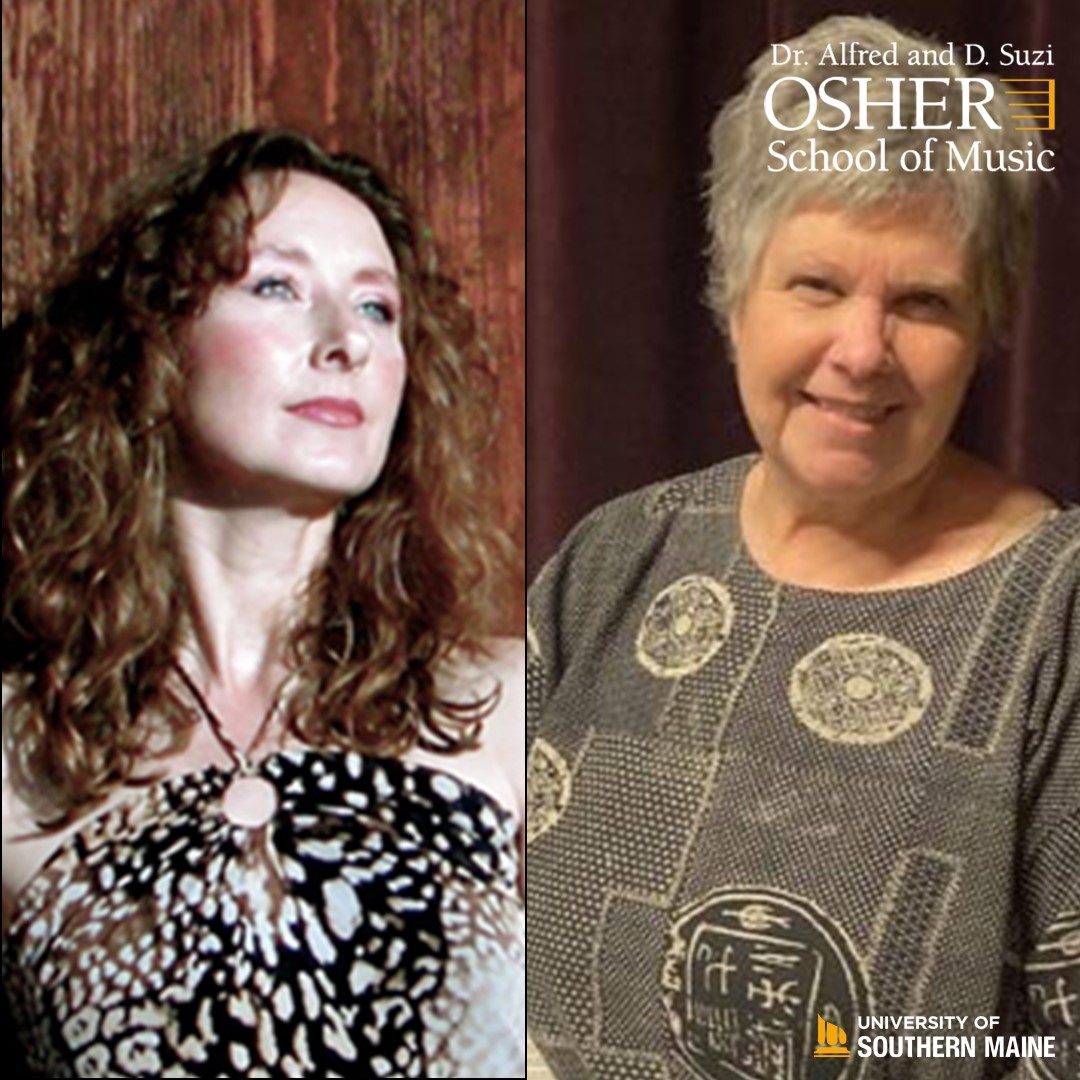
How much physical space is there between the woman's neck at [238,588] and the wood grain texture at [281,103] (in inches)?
7.6

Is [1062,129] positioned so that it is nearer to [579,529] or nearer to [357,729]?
[579,529]

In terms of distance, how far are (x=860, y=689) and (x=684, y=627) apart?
0.44ft

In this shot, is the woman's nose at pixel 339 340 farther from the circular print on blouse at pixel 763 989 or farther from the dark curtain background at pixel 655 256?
the circular print on blouse at pixel 763 989

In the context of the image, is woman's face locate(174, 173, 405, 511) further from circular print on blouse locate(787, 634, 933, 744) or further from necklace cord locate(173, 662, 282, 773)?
circular print on blouse locate(787, 634, 933, 744)

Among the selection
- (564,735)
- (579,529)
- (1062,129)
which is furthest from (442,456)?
(1062,129)

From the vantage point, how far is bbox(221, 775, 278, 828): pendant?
1.18 metres

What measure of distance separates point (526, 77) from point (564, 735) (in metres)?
0.49

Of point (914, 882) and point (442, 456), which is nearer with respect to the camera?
point (914, 882)

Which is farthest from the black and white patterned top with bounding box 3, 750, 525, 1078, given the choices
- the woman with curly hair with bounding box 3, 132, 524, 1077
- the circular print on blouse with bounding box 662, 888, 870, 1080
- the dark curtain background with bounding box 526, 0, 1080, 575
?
the dark curtain background with bounding box 526, 0, 1080, 575

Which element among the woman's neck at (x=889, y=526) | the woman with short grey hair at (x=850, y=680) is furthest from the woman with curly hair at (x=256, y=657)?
the woman's neck at (x=889, y=526)

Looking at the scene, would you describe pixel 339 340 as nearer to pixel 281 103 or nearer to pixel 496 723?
pixel 281 103

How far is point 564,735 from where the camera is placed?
1.18m

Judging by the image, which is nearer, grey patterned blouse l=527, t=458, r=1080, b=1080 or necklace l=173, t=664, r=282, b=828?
grey patterned blouse l=527, t=458, r=1080, b=1080

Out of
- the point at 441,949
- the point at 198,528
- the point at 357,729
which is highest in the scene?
the point at 198,528
